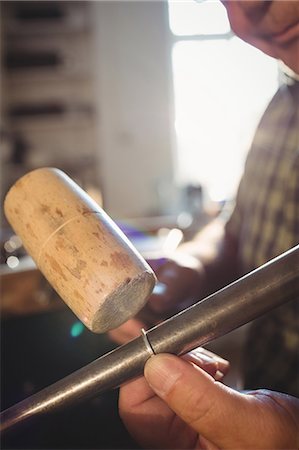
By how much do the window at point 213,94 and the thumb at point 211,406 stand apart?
139 inches

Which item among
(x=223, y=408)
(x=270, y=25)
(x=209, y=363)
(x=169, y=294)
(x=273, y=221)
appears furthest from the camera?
(x=273, y=221)

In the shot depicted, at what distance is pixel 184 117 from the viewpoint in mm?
4145

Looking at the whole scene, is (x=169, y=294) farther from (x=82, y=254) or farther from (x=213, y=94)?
(x=213, y=94)

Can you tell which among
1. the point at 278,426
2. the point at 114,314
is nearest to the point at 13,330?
the point at 114,314

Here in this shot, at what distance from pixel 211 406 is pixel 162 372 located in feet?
0.18

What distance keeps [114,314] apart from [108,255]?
0.23 feet

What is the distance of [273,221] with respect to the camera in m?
1.05

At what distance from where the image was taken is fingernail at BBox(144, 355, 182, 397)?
44cm

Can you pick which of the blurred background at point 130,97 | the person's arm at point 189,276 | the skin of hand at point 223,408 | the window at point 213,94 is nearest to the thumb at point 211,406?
the skin of hand at point 223,408

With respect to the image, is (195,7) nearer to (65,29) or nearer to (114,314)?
(65,29)

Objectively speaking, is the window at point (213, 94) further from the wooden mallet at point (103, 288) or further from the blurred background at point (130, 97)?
the wooden mallet at point (103, 288)

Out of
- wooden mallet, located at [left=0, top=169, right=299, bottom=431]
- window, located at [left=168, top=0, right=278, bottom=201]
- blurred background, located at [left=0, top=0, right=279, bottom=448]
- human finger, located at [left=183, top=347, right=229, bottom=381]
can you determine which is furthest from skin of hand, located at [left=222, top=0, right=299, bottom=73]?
window, located at [left=168, top=0, right=278, bottom=201]

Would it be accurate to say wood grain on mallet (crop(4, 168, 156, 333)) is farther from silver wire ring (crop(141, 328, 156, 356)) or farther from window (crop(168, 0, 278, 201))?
window (crop(168, 0, 278, 201))

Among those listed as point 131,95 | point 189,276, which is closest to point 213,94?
point 131,95
